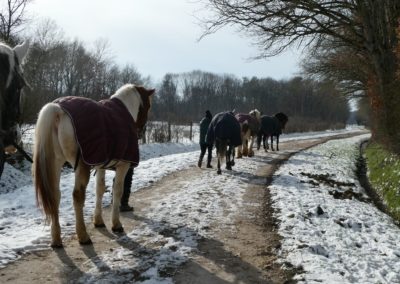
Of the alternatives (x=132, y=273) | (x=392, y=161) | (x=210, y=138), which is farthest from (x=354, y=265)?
(x=392, y=161)

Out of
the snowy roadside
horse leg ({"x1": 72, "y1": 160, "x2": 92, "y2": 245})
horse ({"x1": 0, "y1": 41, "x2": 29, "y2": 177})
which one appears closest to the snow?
the snowy roadside

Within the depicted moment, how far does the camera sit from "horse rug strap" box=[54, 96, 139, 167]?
513cm

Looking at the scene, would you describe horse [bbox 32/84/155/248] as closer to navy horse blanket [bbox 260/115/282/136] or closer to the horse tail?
the horse tail

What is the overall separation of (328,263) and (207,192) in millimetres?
4429

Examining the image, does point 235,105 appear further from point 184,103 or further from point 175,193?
point 175,193

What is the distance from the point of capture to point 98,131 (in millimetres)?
5258

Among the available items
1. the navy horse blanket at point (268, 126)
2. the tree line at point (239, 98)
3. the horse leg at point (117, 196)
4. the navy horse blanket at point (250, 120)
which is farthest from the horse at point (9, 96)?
the tree line at point (239, 98)

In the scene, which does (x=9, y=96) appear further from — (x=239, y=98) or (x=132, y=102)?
(x=239, y=98)

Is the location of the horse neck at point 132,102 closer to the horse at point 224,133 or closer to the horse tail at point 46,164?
the horse tail at point 46,164

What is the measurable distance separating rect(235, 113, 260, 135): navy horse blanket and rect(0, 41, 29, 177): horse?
1333 cm

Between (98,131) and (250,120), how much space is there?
474 inches

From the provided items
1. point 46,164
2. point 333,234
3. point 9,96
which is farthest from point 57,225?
point 333,234

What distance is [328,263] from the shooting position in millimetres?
4973

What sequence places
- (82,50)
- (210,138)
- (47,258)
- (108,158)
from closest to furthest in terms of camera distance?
(47,258) < (108,158) < (210,138) < (82,50)
